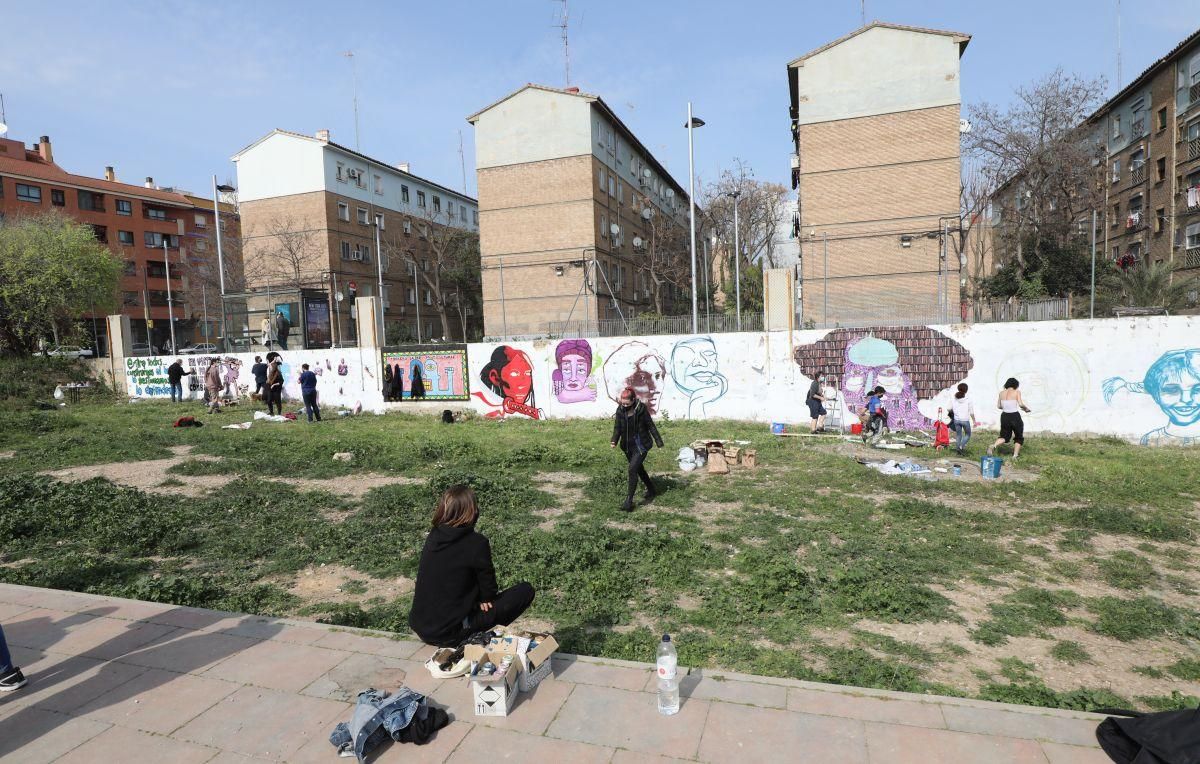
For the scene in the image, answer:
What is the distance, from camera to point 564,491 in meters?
10.0

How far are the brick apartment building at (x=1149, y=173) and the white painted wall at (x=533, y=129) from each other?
2181 centimetres

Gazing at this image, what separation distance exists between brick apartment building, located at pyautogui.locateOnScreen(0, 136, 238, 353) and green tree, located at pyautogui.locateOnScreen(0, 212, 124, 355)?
16491mm

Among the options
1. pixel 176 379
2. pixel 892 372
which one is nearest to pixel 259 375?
pixel 176 379

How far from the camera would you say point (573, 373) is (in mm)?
17562

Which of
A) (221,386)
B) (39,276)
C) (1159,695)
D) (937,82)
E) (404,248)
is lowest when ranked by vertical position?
(1159,695)

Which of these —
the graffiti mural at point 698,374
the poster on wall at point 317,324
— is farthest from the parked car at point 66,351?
the graffiti mural at point 698,374

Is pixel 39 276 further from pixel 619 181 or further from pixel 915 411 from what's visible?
pixel 915 411

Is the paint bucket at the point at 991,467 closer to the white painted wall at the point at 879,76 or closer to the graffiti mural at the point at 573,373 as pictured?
the graffiti mural at the point at 573,373

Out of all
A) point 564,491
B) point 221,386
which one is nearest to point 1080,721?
point 564,491

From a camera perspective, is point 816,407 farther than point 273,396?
No

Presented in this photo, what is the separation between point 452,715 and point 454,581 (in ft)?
2.57

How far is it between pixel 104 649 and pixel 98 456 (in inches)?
417

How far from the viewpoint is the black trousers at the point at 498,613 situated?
14.2 ft

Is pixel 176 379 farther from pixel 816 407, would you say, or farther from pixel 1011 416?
pixel 1011 416
